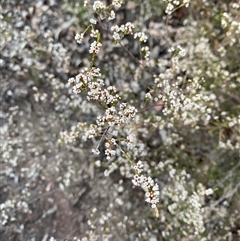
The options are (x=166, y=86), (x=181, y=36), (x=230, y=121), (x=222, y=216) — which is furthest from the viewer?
(x=181, y=36)

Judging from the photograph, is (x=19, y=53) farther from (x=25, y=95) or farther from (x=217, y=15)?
(x=217, y=15)

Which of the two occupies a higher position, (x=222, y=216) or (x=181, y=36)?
(x=181, y=36)

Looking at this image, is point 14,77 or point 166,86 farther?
point 14,77

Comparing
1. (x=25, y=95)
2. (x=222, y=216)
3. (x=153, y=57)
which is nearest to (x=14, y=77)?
(x=25, y=95)

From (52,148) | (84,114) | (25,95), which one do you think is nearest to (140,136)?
(84,114)

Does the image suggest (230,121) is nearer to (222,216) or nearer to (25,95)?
(222,216)

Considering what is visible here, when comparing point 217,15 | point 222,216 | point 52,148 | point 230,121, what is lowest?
point 222,216

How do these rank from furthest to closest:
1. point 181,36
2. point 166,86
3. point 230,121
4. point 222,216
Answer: point 181,36 → point 222,216 → point 230,121 → point 166,86
